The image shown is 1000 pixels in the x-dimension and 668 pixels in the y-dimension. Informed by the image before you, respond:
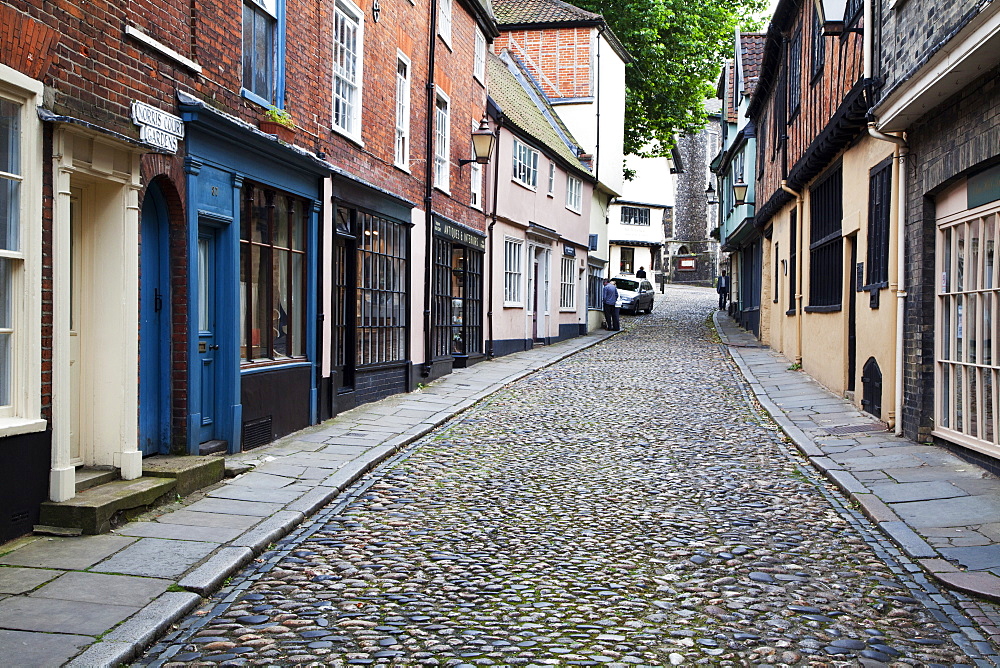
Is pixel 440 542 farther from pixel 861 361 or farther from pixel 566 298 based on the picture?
pixel 566 298

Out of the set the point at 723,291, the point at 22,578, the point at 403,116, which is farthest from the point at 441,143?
the point at 723,291

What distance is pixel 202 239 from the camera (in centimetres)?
908

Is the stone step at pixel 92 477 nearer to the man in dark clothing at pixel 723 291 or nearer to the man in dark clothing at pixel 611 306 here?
the man in dark clothing at pixel 611 306

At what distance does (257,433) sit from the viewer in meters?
9.91

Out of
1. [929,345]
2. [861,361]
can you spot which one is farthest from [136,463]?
[861,361]

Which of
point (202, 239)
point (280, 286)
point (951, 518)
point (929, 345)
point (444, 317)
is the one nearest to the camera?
point (951, 518)

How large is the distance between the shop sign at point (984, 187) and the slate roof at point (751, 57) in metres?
21.5

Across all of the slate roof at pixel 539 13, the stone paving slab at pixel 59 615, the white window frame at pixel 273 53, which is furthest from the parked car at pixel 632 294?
the stone paving slab at pixel 59 615

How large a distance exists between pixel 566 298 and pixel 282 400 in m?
20.0

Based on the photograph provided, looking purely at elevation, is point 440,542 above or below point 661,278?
below

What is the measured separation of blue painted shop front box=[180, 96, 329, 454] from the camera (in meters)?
8.60

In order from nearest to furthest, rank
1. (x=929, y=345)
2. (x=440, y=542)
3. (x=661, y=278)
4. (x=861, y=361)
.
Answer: (x=440, y=542) < (x=929, y=345) < (x=861, y=361) < (x=661, y=278)

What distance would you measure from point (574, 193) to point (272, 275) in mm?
20742

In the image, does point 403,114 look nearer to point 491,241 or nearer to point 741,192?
point 491,241
